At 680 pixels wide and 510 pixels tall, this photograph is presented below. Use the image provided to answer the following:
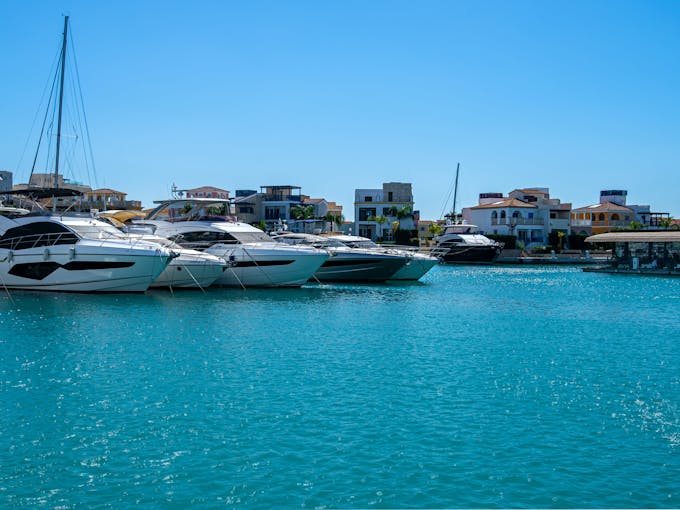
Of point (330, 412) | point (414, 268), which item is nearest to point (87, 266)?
point (330, 412)

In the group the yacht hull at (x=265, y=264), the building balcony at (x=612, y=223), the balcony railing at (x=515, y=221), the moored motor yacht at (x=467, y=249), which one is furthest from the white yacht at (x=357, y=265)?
the building balcony at (x=612, y=223)

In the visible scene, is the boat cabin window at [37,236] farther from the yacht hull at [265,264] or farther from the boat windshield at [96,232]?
the yacht hull at [265,264]

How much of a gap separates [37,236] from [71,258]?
2.77 metres

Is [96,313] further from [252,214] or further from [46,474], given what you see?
[252,214]

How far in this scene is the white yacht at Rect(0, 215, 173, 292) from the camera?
35219 mm

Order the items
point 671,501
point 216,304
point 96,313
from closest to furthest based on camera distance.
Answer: point 671,501 < point 96,313 < point 216,304

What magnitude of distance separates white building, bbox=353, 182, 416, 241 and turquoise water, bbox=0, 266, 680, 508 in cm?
8016

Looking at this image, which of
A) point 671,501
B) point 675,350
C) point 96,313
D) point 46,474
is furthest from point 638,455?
point 96,313

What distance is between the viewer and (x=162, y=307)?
107 ft

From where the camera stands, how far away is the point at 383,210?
112 m

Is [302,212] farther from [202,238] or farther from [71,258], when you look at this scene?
[71,258]

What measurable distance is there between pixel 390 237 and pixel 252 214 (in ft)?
76.8

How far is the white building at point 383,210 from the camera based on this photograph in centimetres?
11019

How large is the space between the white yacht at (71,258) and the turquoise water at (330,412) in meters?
5.28
